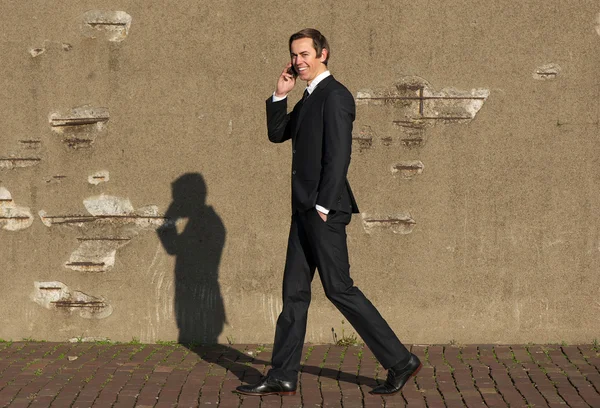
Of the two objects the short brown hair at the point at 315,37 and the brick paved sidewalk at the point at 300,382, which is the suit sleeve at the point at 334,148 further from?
the brick paved sidewalk at the point at 300,382

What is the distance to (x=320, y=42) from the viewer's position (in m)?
6.49

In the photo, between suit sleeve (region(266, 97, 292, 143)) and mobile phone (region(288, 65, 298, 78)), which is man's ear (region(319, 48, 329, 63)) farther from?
suit sleeve (region(266, 97, 292, 143))

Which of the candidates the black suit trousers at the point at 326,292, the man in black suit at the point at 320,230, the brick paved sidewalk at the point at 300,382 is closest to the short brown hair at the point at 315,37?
the man in black suit at the point at 320,230

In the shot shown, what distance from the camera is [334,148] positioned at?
247 inches

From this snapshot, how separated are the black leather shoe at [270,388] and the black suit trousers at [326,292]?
0.03 m

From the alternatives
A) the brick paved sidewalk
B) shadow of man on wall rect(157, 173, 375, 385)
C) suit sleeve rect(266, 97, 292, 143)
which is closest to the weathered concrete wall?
shadow of man on wall rect(157, 173, 375, 385)

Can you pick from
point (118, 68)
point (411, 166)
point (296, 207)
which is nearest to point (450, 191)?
point (411, 166)

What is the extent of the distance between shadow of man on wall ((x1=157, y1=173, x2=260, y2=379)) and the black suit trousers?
1386 millimetres

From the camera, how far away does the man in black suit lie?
6312 mm

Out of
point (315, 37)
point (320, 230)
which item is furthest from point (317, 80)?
point (320, 230)

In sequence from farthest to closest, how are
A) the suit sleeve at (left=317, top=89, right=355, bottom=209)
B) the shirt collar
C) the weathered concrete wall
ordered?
the weathered concrete wall
the shirt collar
the suit sleeve at (left=317, top=89, right=355, bottom=209)

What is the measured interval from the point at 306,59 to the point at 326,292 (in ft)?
4.31

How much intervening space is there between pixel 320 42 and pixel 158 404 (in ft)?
7.22

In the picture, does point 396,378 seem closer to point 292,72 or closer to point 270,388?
point 270,388
